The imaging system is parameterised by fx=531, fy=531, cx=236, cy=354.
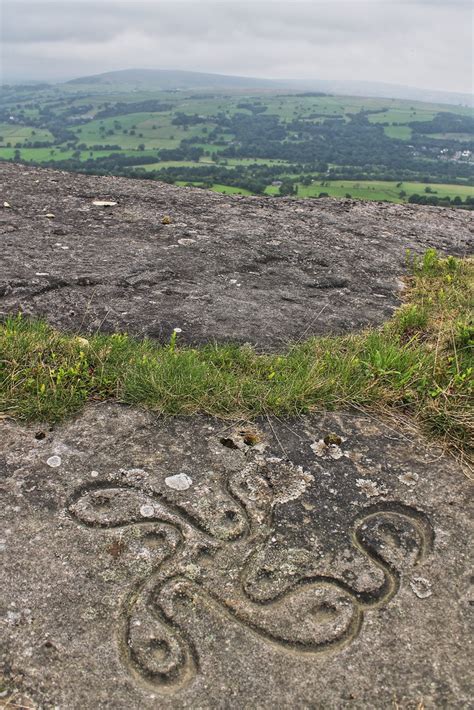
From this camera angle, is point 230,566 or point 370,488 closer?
point 230,566

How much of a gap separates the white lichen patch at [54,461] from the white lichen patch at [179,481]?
0.76 meters

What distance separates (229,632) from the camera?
2.66 m

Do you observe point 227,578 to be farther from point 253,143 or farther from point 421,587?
point 253,143

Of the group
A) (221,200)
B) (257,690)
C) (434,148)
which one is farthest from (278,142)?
(257,690)

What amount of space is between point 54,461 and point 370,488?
2.18 metres

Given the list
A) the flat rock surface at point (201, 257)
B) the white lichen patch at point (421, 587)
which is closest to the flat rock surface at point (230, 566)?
the white lichen patch at point (421, 587)

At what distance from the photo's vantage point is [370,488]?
363 cm

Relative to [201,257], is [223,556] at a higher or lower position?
lower

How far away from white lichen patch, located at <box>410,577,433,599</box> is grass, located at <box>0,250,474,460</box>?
1.27 meters

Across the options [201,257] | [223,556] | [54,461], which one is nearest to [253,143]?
[201,257]

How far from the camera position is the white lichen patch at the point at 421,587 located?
2875 millimetres

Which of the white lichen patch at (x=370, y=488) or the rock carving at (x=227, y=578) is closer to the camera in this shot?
the rock carving at (x=227, y=578)

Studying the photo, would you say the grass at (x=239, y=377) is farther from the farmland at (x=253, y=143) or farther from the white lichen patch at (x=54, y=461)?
the farmland at (x=253, y=143)

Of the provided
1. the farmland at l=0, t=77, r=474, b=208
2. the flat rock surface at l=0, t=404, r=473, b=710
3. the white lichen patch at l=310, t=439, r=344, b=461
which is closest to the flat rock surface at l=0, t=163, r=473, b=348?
the white lichen patch at l=310, t=439, r=344, b=461
